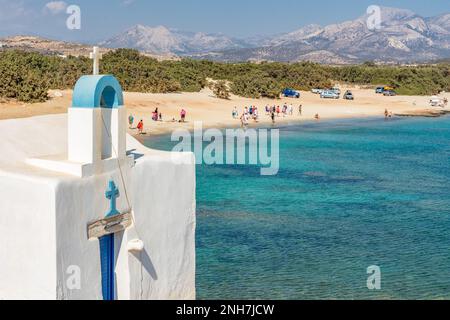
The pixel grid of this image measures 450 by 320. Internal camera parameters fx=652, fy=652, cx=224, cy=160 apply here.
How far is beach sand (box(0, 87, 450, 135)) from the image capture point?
38253mm

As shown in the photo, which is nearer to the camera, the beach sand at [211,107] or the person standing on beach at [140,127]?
the person standing on beach at [140,127]

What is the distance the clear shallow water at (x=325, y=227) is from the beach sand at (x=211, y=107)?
24.4ft

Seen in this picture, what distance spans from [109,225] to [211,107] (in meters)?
42.5

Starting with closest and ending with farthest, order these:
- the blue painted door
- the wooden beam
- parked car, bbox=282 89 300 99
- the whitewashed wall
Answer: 1. the whitewashed wall
2. the wooden beam
3. the blue painted door
4. parked car, bbox=282 89 300 99

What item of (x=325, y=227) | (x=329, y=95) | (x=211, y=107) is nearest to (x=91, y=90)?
(x=325, y=227)

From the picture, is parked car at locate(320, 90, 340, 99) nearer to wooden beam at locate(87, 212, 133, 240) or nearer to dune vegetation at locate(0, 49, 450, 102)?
dune vegetation at locate(0, 49, 450, 102)

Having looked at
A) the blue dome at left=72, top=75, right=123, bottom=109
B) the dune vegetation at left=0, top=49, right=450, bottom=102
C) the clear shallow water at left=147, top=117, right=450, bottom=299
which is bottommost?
the clear shallow water at left=147, top=117, right=450, bottom=299

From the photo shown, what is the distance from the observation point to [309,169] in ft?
97.6

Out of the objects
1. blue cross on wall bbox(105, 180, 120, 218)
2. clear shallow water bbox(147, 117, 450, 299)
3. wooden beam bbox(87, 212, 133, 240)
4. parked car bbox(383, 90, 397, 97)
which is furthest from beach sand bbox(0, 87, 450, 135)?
blue cross on wall bbox(105, 180, 120, 218)

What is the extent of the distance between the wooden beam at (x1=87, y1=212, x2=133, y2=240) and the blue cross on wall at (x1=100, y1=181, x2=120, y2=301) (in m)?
0.08

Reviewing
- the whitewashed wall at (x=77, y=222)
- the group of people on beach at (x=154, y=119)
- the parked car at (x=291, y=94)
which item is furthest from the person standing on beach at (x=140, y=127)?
the parked car at (x=291, y=94)

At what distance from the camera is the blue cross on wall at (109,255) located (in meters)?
7.96

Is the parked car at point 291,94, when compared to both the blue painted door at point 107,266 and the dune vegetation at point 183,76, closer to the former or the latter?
the dune vegetation at point 183,76
